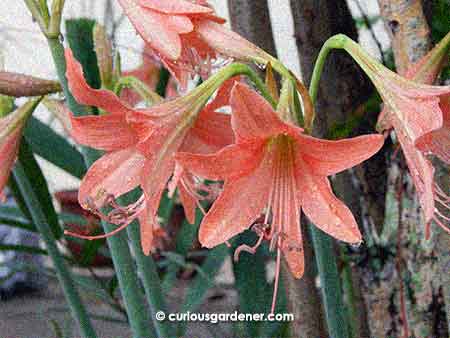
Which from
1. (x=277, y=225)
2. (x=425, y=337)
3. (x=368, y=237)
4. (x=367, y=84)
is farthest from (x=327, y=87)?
(x=277, y=225)

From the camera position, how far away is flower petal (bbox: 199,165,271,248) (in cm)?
37

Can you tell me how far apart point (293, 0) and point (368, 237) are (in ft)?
0.86

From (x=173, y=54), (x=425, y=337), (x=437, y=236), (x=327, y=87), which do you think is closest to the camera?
(x=173, y=54)

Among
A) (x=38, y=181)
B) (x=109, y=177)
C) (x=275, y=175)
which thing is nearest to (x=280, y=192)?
(x=275, y=175)

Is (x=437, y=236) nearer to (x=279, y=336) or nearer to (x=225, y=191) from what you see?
(x=225, y=191)

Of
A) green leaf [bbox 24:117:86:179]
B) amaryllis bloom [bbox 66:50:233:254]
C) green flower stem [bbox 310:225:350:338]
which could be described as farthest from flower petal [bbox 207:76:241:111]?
green leaf [bbox 24:117:86:179]

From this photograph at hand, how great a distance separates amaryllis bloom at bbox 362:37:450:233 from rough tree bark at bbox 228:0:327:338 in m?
0.29

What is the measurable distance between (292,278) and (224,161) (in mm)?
307

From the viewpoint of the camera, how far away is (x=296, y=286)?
2.11ft

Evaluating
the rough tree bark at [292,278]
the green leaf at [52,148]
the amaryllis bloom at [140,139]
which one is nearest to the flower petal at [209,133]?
the amaryllis bloom at [140,139]

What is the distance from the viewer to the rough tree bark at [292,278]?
646 mm

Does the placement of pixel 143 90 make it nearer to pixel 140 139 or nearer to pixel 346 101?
pixel 140 139

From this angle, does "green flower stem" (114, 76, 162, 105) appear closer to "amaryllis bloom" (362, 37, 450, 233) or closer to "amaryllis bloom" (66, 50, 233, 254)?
"amaryllis bloom" (66, 50, 233, 254)

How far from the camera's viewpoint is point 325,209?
1.27 feet
